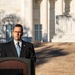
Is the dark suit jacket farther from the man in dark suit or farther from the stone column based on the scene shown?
the stone column

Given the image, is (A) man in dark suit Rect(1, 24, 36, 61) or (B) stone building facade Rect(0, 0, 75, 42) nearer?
(A) man in dark suit Rect(1, 24, 36, 61)

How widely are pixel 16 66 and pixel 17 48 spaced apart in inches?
31.6

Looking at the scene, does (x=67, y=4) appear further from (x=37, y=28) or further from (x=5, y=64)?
(x=5, y=64)

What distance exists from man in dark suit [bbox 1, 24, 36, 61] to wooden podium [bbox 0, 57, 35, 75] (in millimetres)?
697

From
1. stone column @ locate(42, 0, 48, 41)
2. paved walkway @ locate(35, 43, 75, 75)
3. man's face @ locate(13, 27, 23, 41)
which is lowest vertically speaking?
paved walkway @ locate(35, 43, 75, 75)

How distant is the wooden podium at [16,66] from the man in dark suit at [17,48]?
2.29 feet

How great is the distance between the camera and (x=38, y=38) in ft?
134

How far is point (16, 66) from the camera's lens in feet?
11.7

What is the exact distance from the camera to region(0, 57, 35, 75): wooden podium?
3.53m

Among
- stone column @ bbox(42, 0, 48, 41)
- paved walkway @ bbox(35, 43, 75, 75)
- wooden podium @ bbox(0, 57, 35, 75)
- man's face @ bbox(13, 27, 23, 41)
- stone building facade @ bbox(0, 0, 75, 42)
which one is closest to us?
wooden podium @ bbox(0, 57, 35, 75)

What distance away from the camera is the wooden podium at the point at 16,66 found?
11.6 feet

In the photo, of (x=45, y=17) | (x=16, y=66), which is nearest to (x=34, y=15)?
(x=45, y=17)

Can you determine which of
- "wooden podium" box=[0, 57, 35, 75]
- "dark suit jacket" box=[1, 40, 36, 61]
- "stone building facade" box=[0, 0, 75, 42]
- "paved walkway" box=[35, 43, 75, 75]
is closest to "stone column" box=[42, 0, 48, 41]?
"stone building facade" box=[0, 0, 75, 42]

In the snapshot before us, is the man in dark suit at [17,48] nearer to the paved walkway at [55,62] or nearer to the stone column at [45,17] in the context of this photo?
the paved walkway at [55,62]
